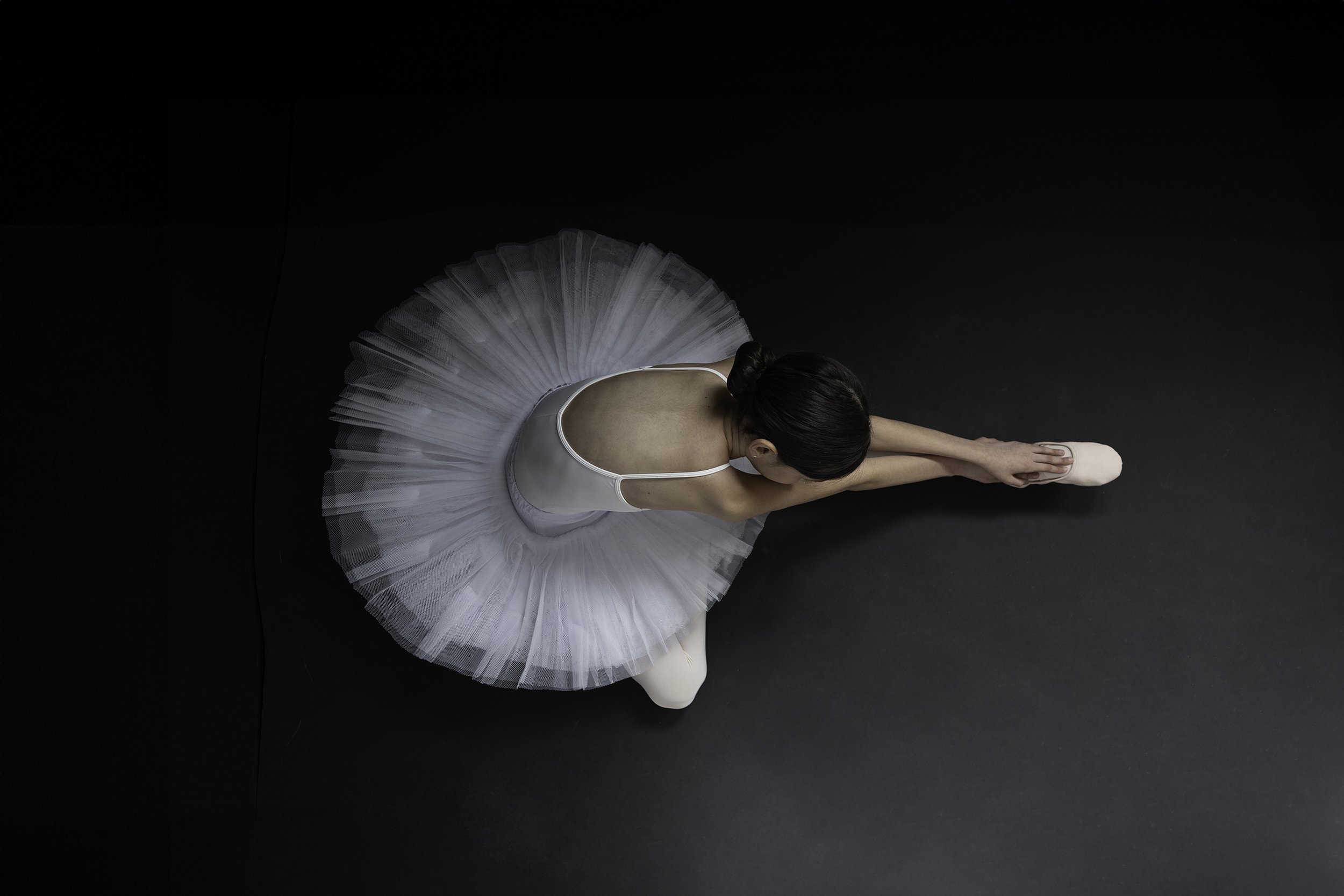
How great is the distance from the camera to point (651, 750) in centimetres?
170

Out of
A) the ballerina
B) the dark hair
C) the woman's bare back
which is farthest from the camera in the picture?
the ballerina

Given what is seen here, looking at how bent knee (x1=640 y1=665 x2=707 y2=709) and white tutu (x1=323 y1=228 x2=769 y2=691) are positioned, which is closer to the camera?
white tutu (x1=323 y1=228 x2=769 y2=691)

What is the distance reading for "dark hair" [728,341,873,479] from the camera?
97cm

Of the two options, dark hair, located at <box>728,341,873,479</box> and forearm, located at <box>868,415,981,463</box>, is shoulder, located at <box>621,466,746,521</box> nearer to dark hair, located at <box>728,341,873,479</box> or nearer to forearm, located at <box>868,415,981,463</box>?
dark hair, located at <box>728,341,873,479</box>

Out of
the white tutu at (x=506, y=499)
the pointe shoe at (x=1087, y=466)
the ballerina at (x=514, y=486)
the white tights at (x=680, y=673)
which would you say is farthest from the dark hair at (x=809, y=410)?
the pointe shoe at (x=1087, y=466)

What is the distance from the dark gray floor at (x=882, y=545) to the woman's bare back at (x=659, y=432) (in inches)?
23.2

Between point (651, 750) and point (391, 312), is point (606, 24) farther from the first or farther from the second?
point (651, 750)

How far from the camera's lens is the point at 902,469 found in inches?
61.6

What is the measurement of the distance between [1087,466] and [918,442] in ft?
1.24

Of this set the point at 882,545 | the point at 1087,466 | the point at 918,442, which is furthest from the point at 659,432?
the point at 1087,466

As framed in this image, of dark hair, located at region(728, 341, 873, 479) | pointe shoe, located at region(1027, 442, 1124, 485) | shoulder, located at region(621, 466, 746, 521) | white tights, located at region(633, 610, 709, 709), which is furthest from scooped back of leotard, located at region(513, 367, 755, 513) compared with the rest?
pointe shoe, located at region(1027, 442, 1124, 485)

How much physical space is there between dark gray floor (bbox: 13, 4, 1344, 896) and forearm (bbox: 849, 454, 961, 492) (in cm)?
11

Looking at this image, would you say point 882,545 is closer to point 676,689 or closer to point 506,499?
point 676,689

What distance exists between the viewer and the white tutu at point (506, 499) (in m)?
1.45
